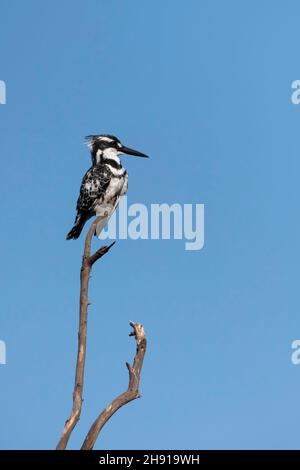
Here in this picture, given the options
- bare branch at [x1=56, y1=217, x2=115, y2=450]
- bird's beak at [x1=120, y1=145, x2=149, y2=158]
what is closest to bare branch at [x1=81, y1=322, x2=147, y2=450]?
bare branch at [x1=56, y1=217, x2=115, y2=450]

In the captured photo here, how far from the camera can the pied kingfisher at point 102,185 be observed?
50.9 ft

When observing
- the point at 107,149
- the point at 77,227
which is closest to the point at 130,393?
the point at 77,227

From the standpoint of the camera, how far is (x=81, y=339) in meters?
9.81

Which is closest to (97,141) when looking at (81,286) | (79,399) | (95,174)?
(95,174)

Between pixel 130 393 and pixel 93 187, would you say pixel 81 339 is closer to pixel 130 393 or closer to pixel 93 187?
pixel 130 393

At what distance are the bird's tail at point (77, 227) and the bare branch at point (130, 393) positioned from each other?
518 centimetres

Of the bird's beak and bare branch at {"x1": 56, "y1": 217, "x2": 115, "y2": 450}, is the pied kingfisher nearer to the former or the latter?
the bird's beak

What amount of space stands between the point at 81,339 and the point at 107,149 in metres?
6.89

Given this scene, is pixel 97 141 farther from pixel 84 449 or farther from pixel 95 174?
pixel 84 449

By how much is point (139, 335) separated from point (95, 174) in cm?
577

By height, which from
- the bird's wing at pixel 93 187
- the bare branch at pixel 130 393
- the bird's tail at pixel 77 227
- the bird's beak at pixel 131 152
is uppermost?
the bird's beak at pixel 131 152

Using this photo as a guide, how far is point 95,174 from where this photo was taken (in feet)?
51.3

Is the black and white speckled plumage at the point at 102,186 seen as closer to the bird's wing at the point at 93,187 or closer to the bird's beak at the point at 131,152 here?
the bird's wing at the point at 93,187

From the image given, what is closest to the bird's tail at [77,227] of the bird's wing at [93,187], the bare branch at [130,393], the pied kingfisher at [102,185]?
the pied kingfisher at [102,185]
